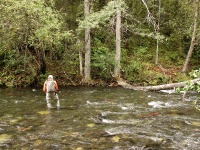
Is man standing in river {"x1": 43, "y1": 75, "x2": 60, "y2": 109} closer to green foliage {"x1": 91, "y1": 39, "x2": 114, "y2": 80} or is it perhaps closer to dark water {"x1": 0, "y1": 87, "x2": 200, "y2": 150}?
dark water {"x1": 0, "y1": 87, "x2": 200, "y2": 150}

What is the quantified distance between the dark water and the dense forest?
3831mm

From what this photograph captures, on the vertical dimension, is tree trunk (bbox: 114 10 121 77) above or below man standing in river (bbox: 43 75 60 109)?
above

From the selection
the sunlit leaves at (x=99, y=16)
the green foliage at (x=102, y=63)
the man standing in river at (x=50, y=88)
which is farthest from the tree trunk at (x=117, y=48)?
the man standing in river at (x=50, y=88)

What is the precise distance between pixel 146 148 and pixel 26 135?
3.70 meters

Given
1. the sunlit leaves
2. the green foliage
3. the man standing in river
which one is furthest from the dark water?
the green foliage

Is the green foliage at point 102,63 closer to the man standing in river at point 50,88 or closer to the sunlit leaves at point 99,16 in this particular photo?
the sunlit leaves at point 99,16

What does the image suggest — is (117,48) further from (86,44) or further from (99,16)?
(99,16)

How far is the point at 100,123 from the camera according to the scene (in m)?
10.8

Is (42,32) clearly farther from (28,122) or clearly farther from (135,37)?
(135,37)

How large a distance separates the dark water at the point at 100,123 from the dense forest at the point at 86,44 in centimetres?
383

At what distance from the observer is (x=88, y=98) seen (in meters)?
15.9

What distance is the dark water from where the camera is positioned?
28.3 feet

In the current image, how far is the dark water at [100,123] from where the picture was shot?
8.63 metres

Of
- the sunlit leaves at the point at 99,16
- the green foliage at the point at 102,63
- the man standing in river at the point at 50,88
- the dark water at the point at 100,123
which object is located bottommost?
the dark water at the point at 100,123
